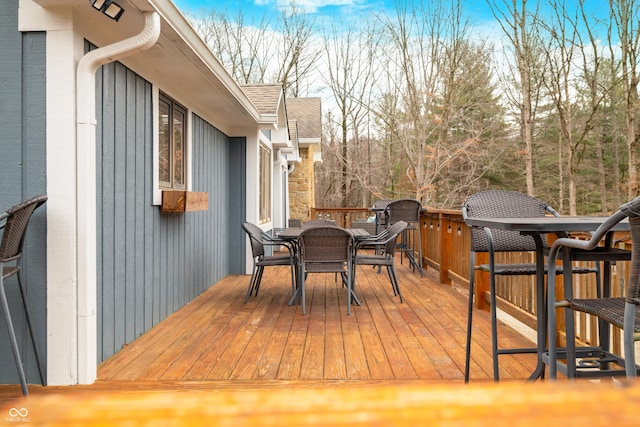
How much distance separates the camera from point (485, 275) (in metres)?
4.62

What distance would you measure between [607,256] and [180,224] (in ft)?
12.6

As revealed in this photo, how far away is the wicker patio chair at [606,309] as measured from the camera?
4.67ft

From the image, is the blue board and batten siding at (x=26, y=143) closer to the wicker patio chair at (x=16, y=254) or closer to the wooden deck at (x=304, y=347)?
the wicker patio chair at (x=16, y=254)

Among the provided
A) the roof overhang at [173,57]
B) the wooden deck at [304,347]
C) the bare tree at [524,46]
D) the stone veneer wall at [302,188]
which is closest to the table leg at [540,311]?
the wooden deck at [304,347]

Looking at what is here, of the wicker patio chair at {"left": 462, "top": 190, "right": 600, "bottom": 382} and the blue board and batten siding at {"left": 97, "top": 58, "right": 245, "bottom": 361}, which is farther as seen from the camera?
the blue board and batten siding at {"left": 97, "top": 58, "right": 245, "bottom": 361}

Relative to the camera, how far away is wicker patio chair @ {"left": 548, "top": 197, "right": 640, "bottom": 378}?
1424mm

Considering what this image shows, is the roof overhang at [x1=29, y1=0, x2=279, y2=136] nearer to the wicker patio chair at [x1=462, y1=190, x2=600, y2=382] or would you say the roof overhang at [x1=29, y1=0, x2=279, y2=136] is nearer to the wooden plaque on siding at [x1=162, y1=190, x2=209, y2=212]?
the wooden plaque on siding at [x1=162, y1=190, x2=209, y2=212]

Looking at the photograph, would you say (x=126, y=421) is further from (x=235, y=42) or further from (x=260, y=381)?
(x=235, y=42)

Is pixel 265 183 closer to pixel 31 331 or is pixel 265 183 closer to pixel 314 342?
pixel 314 342

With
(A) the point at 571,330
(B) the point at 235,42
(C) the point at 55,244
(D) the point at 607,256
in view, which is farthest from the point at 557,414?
(B) the point at 235,42

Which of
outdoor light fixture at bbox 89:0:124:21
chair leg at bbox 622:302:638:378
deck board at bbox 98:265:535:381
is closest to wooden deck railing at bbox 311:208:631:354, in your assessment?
deck board at bbox 98:265:535:381

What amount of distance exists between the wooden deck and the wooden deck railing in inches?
9.2

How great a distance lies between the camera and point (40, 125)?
8.70 feet

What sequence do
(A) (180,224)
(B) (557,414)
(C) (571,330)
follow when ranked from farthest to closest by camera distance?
(A) (180,224) < (C) (571,330) < (B) (557,414)
